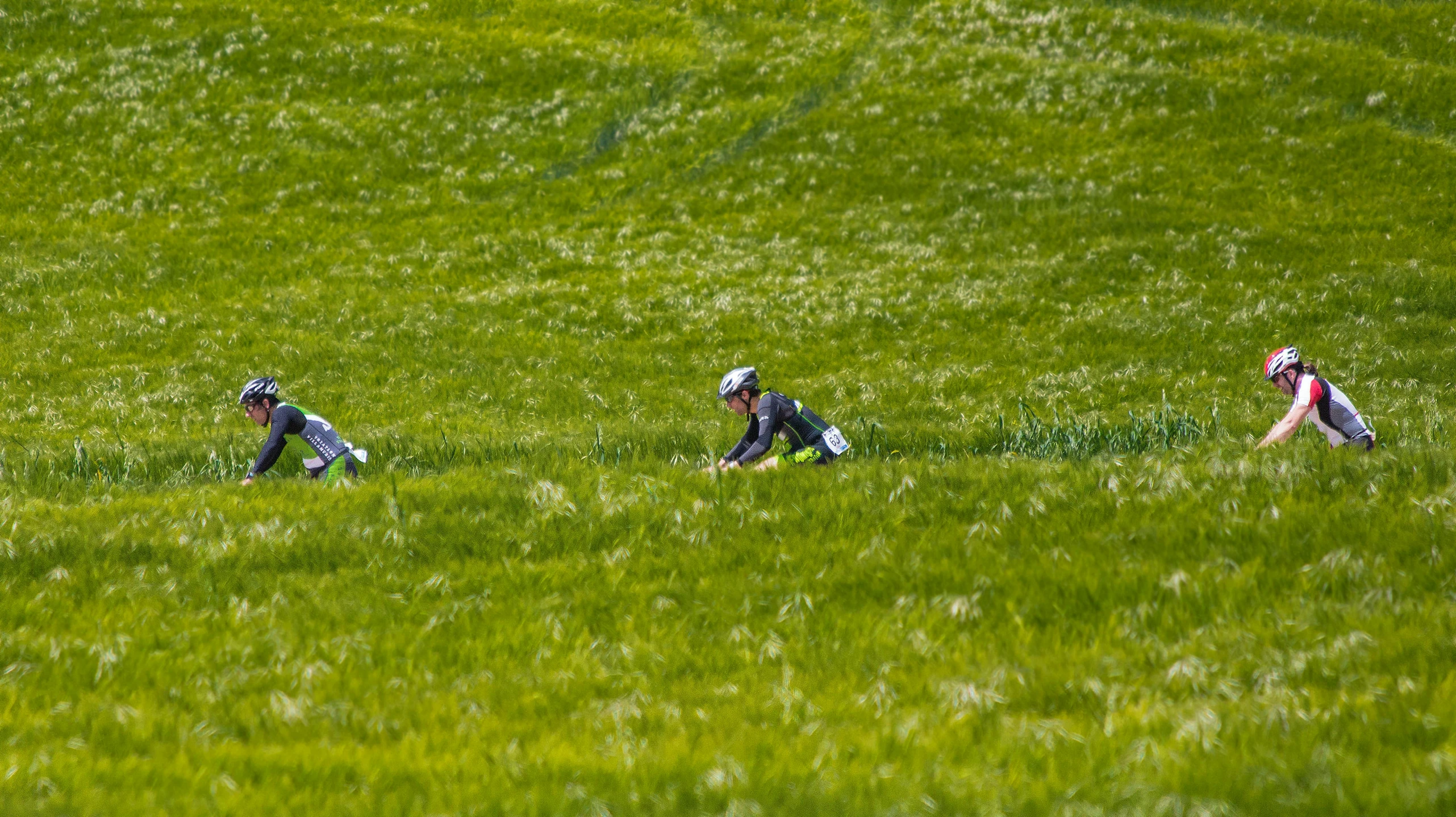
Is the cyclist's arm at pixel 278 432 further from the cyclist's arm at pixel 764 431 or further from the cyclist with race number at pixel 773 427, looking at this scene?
the cyclist's arm at pixel 764 431

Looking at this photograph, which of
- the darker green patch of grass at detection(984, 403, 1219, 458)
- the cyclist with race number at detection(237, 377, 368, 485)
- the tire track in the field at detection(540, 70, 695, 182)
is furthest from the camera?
the tire track in the field at detection(540, 70, 695, 182)

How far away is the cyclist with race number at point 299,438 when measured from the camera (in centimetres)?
1021

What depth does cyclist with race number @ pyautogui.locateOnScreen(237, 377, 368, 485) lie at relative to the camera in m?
10.2

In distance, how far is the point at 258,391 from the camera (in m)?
10.7

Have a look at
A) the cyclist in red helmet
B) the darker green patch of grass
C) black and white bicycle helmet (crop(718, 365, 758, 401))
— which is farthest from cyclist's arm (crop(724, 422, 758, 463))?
the cyclist in red helmet

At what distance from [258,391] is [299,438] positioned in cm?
71

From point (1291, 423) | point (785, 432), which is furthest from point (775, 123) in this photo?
point (1291, 423)

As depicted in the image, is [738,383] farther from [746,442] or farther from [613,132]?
[613,132]

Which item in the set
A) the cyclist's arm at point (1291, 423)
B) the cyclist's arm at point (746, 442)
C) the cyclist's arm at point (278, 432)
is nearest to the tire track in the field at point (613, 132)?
the cyclist's arm at point (278, 432)

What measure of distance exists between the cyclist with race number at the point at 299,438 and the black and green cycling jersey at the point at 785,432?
4.29 meters

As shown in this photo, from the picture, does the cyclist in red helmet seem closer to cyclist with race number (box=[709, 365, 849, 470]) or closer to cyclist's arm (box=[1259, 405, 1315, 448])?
cyclist's arm (box=[1259, 405, 1315, 448])

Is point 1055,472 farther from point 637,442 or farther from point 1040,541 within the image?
point 637,442

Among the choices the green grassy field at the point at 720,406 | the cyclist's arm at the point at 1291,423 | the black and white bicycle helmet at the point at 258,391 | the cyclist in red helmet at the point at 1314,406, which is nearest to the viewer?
the green grassy field at the point at 720,406

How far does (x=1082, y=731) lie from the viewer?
406cm
